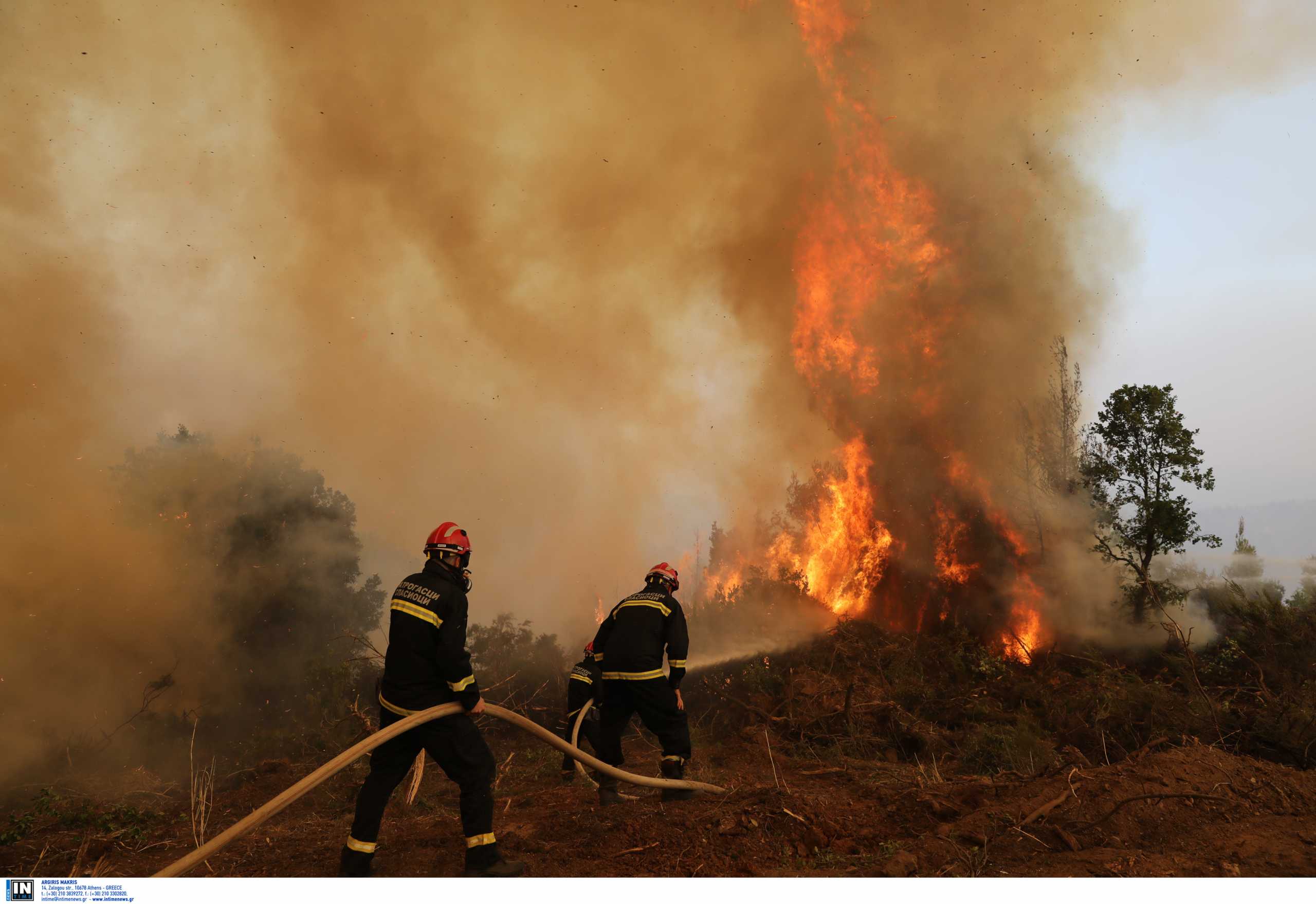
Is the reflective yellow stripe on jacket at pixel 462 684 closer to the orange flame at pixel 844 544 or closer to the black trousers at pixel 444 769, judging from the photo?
the black trousers at pixel 444 769

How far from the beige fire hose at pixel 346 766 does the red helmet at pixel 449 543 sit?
1016mm

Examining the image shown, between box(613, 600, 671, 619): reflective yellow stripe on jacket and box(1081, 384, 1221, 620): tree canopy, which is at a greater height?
box(1081, 384, 1221, 620): tree canopy

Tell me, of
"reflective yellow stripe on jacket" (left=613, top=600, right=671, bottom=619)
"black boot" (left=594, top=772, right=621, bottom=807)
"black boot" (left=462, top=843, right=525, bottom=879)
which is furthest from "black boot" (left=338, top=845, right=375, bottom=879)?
"reflective yellow stripe on jacket" (left=613, top=600, right=671, bottom=619)

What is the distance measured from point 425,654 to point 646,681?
2258mm

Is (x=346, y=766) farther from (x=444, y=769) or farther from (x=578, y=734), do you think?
(x=578, y=734)

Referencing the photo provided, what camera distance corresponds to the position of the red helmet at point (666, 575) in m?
6.85

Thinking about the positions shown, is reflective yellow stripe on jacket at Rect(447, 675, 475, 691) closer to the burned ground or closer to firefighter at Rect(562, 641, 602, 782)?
the burned ground

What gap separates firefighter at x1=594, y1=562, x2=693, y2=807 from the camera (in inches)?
241

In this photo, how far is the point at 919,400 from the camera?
18.6 metres

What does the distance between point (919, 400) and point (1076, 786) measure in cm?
1455

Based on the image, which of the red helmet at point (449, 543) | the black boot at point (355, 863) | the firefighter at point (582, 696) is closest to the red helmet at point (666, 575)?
the firefighter at point (582, 696)

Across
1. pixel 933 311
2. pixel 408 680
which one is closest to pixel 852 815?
pixel 408 680

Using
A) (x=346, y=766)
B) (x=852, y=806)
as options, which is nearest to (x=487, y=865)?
(x=346, y=766)
